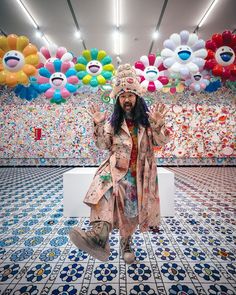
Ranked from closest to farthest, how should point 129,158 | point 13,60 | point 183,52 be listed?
point 129,158, point 13,60, point 183,52

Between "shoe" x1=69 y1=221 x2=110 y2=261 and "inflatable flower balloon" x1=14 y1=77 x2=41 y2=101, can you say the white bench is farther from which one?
"inflatable flower balloon" x1=14 y1=77 x2=41 y2=101

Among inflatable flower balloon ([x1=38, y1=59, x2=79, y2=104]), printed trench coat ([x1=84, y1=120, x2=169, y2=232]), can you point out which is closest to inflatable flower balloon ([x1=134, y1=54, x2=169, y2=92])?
inflatable flower balloon ([x1=38, y1=59, x2=79, y2=104])

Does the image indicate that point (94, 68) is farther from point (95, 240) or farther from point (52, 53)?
point (95, 240)

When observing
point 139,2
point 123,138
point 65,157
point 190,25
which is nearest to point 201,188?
point 123,138

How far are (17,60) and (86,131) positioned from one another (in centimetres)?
447

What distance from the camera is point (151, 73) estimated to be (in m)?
3.55

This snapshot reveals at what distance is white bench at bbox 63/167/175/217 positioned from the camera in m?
2.39

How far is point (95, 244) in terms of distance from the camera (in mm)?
1129

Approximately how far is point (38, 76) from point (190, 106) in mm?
5812

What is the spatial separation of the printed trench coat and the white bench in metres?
Result: 1.03

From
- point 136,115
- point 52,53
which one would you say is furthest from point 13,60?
point 136,115

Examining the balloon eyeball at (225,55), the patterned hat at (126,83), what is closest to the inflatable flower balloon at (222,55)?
the balloon eyeball at (225,55)

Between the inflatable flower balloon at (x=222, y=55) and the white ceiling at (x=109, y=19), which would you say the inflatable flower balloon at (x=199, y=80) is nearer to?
the inflatable flower balloon at (x=222, y=55)

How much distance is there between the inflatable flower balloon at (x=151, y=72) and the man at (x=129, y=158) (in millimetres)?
2271
